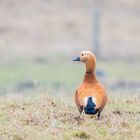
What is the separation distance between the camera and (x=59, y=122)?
747cm

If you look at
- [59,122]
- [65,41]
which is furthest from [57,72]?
[59,122]

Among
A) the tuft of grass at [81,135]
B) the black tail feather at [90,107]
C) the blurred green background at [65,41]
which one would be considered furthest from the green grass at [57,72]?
the tuft of grass at [81,135]

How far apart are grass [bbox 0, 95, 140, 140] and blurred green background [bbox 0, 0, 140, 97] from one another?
7.67 m

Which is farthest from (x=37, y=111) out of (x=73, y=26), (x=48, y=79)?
A: (x=73, y=26)

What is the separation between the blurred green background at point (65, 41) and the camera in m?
18.4

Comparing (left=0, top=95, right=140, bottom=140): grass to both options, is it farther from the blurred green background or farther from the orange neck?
the blurred green background

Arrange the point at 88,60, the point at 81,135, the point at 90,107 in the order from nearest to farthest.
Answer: the point at 81,135 < the point at 90,107 < the point at 88,60

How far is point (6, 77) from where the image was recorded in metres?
18.2

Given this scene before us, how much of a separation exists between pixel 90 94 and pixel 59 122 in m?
0.43

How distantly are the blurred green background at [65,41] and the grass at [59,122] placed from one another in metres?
7.67

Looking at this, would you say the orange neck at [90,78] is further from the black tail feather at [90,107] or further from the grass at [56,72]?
the grass at [56,72]

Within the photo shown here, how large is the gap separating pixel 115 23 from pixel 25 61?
5.29 m

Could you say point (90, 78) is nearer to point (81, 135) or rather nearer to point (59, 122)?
point (59, 122)

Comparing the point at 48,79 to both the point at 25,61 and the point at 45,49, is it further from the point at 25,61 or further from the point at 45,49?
the point at 45,49
